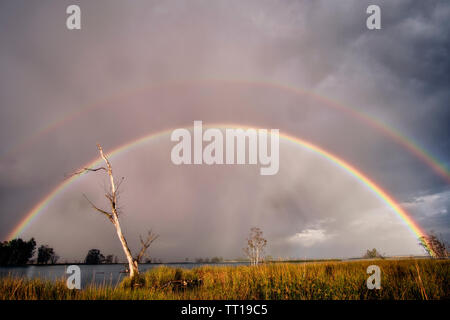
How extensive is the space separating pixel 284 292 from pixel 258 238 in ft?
167

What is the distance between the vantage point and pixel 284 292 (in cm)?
1035
